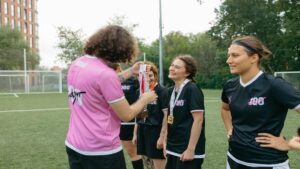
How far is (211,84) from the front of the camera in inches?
2028

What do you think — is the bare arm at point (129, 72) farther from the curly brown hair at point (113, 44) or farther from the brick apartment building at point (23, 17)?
the brick apartment building at point (23, 17)

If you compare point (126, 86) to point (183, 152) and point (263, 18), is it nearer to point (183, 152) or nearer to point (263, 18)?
point (183, 152)

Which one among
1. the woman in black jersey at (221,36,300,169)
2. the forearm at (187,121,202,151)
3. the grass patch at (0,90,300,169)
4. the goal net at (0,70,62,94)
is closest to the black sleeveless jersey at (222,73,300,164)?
the woman in black jersey at (221,36,300,169)

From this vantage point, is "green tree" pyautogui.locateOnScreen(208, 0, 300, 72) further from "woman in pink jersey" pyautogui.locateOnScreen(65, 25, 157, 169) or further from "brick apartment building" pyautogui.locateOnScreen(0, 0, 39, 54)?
"brick apartment building" pyautogui.locateOnScreen(0, 0, 39, 54)

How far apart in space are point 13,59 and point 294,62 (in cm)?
3678

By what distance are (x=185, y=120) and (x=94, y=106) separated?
163 centimetres

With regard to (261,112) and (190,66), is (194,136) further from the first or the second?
(261,112)

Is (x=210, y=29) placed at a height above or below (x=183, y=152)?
above

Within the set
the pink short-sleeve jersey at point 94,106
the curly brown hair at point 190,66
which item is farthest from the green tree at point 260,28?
the pink short-sleeve jersey at point 94,106

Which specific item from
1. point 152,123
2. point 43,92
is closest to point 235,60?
point 152,123

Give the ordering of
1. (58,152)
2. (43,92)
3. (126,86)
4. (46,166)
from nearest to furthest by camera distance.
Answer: (126,86)
(46,166)
(58,152)
(43,92)

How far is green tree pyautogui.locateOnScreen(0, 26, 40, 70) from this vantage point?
54191 mm

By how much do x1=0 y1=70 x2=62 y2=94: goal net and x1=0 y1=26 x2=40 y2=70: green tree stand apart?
18.6 meters

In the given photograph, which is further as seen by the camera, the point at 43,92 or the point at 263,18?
the point at 263,18
